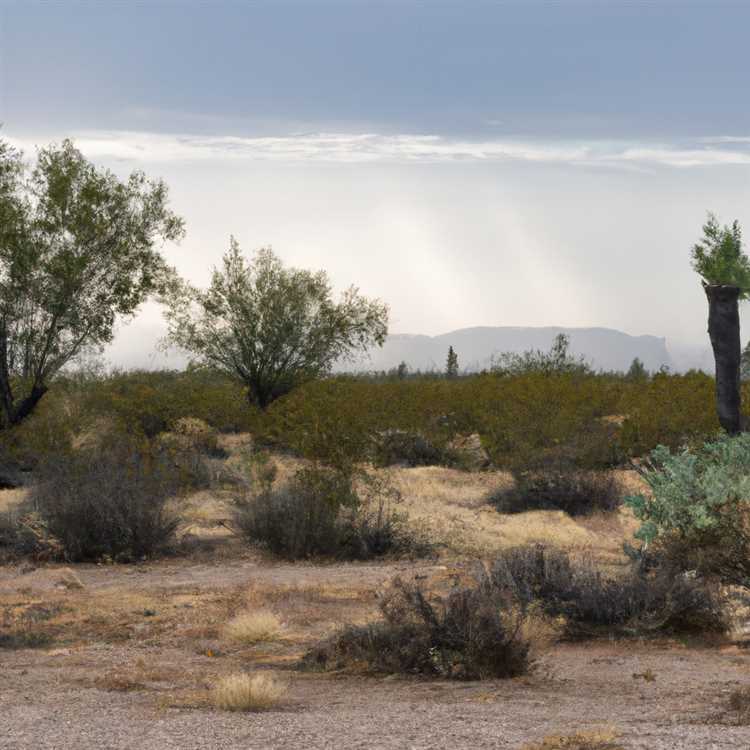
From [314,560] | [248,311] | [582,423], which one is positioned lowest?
[314,560]

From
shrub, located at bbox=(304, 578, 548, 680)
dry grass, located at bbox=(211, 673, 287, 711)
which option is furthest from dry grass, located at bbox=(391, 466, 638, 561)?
dry grass, located at bbox=(211, 673, 287, 711)

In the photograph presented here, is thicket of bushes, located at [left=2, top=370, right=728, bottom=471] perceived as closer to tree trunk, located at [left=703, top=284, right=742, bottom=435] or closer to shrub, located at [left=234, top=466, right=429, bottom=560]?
tree trunk, located at [left=703, top=284, right=742, bottom=435]

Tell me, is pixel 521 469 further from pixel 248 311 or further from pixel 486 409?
pixel 248 311

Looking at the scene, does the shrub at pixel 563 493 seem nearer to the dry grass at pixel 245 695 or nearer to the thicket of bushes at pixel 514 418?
the thicket of bushes at pixel 514 418

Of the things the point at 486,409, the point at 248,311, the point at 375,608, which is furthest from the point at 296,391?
the point at 375,608

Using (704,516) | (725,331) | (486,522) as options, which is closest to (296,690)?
(704,516)

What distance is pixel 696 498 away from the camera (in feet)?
31.6

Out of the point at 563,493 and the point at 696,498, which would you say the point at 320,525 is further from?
the point at 696,498

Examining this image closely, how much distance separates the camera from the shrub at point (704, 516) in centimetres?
934

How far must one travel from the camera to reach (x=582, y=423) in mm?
22234

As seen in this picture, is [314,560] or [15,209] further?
[15,209]

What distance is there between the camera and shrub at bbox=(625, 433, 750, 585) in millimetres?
9344

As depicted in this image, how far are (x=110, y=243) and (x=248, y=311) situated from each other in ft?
32.2

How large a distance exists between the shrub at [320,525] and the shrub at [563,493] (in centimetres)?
415
